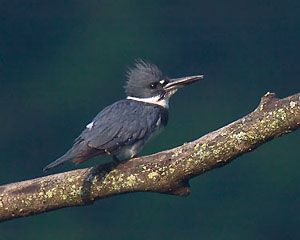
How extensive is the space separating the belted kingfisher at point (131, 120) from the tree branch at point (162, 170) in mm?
149

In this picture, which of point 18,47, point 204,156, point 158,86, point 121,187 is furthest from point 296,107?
point 18,47

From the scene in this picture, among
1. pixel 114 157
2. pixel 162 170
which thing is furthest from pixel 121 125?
pixel 162 170

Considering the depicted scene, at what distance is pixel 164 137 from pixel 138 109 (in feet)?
7.00

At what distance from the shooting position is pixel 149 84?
378 centimetres

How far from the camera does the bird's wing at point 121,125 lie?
3428mm

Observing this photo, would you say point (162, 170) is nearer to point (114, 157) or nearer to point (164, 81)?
point (114, 157)

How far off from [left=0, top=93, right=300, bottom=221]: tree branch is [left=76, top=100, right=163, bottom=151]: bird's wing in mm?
189

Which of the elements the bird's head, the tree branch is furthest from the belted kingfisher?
the tree branch

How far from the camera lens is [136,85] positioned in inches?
149

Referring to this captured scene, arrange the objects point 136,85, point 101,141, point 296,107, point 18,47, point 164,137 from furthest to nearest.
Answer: point 18,47 → point 164,137 → point 136,85 → point 101,141 → point 296,107

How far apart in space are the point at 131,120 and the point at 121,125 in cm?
5

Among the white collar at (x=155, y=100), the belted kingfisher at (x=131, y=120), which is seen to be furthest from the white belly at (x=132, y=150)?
the white collar at (x=155, y=100)

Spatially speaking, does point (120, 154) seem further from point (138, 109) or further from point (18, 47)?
point (18, 47)

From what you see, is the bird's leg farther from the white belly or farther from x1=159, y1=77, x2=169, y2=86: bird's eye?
x1=159, y1=77, x2=169, y2=86: bird's eye
